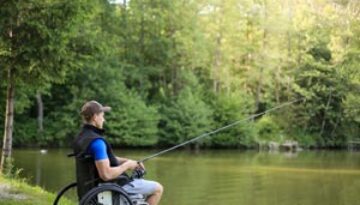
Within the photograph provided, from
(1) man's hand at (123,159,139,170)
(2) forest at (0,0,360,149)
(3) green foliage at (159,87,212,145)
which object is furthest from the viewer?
Result: (3) green foliage at (159,87,212,145)

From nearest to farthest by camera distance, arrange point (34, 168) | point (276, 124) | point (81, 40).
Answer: point (81, 40) < point (34, 168) < point (276, 124)

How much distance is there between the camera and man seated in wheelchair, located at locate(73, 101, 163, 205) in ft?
18.1

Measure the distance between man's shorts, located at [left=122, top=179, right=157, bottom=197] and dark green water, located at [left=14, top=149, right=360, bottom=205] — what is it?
8.41 meters

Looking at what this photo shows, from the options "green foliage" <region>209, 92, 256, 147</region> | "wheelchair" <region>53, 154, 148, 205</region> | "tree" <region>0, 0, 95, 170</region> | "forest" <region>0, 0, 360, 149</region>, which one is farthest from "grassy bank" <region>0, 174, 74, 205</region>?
"green foliage" <region>209, 92, 256, 147</region>

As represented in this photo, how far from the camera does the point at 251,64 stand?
4416cm

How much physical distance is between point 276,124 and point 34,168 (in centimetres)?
2336

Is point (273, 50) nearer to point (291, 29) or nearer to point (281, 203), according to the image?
point (291, 29)

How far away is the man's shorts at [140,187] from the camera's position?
5.85m

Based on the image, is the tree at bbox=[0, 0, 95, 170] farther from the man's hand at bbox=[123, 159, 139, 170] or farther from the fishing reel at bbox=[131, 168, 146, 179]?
the man's hand at bbox=[123, 159, 139, 170]

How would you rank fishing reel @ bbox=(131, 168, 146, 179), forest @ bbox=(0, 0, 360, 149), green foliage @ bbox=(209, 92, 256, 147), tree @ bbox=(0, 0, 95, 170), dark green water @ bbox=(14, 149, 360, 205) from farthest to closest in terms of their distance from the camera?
green foliage @ bbox=(209, 92, 256, 147), forest @ bbox=(0, 0, 360, 149), dark green water @ bbox=(14, 149, 360, 205), tree @ bbox=(0, 0, 95, 170), fishing reel @ bbox=(131, 168, 146, 179)

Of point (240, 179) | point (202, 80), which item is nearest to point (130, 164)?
point (240, 179)

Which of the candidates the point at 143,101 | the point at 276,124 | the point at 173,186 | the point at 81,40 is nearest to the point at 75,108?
the point at 143,101

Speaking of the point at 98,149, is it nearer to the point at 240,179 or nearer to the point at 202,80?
the point at 240,179

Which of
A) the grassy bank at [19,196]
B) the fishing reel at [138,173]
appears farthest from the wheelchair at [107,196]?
the grassy bank at [19,196]
